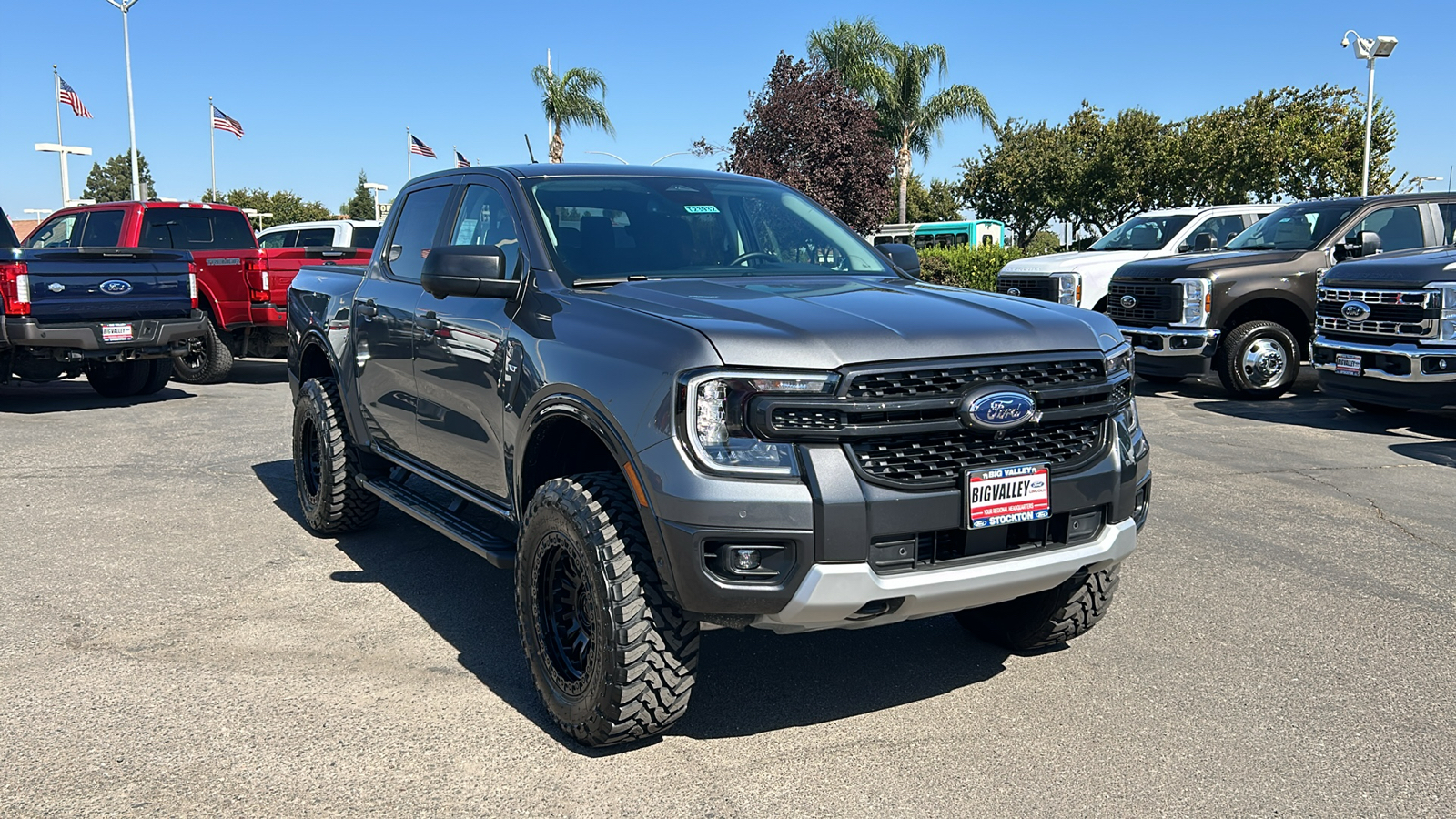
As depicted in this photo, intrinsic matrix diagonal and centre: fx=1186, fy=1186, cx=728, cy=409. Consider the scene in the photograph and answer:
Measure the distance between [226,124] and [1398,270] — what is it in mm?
32554

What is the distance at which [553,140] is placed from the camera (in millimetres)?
34875

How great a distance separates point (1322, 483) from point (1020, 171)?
50.0 meters

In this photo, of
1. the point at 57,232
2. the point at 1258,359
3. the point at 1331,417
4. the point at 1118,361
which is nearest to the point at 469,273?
the point at 1118,361

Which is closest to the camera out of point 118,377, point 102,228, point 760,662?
point 760,662

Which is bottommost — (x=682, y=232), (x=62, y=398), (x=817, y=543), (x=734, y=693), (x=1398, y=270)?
(x=734, y=693)

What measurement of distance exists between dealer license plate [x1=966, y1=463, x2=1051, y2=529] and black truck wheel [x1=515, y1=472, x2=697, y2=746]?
909 mm

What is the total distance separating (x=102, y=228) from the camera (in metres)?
14.1

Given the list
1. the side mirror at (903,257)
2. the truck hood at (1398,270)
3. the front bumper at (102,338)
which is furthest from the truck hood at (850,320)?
the front bumper at (102,338)

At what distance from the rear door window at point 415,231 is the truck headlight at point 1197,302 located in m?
8.60

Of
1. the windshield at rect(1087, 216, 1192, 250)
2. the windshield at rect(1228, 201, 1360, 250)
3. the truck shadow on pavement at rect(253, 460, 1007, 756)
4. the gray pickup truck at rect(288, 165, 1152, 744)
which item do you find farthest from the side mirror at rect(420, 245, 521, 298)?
the windshield at rect(1087, 216, 1192, 250)

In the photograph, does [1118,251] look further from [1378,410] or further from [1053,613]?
[1053,613]

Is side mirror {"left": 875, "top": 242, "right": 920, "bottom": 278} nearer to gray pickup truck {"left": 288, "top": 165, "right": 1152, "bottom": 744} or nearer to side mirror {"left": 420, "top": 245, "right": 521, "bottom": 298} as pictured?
gray pickup truck {"left": 288, "top": 165, "right": 1152, "bottom": 744}

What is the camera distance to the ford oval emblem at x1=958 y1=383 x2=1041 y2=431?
3.40 m

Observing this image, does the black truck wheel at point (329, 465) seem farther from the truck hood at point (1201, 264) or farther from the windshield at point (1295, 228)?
the windshield at point (1295, 228)
